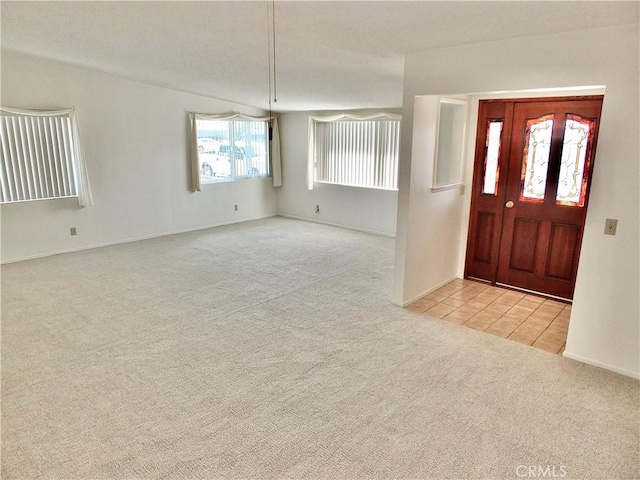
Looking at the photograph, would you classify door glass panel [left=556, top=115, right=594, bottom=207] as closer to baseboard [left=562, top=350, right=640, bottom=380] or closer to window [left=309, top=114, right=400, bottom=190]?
baseboard [left=562, top=350, right=640, bottom=380]

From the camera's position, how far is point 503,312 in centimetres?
399

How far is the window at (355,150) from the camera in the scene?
268 inches

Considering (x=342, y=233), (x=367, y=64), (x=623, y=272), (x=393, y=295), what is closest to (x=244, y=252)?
(x=342, y=233)

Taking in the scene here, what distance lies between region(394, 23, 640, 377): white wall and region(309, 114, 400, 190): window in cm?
337

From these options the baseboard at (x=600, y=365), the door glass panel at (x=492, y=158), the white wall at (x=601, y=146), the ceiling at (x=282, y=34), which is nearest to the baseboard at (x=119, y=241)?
the ceiling at (x=282, y=34)

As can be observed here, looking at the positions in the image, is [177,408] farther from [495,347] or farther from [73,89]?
[73,89]

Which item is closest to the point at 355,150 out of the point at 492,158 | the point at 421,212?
the point at 492,158

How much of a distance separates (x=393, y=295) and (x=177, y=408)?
2.31 meters

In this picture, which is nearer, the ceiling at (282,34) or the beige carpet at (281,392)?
the beige carpet at (281,392)

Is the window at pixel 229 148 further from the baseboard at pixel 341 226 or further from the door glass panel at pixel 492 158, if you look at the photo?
the door glass panel at pixel 492 158

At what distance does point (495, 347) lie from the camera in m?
3.29

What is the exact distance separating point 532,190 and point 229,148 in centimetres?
521

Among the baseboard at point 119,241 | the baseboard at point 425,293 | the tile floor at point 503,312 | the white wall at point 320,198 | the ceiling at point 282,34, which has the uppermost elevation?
the ceiling at point 282,34

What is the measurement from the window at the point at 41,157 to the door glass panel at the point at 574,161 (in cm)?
573
